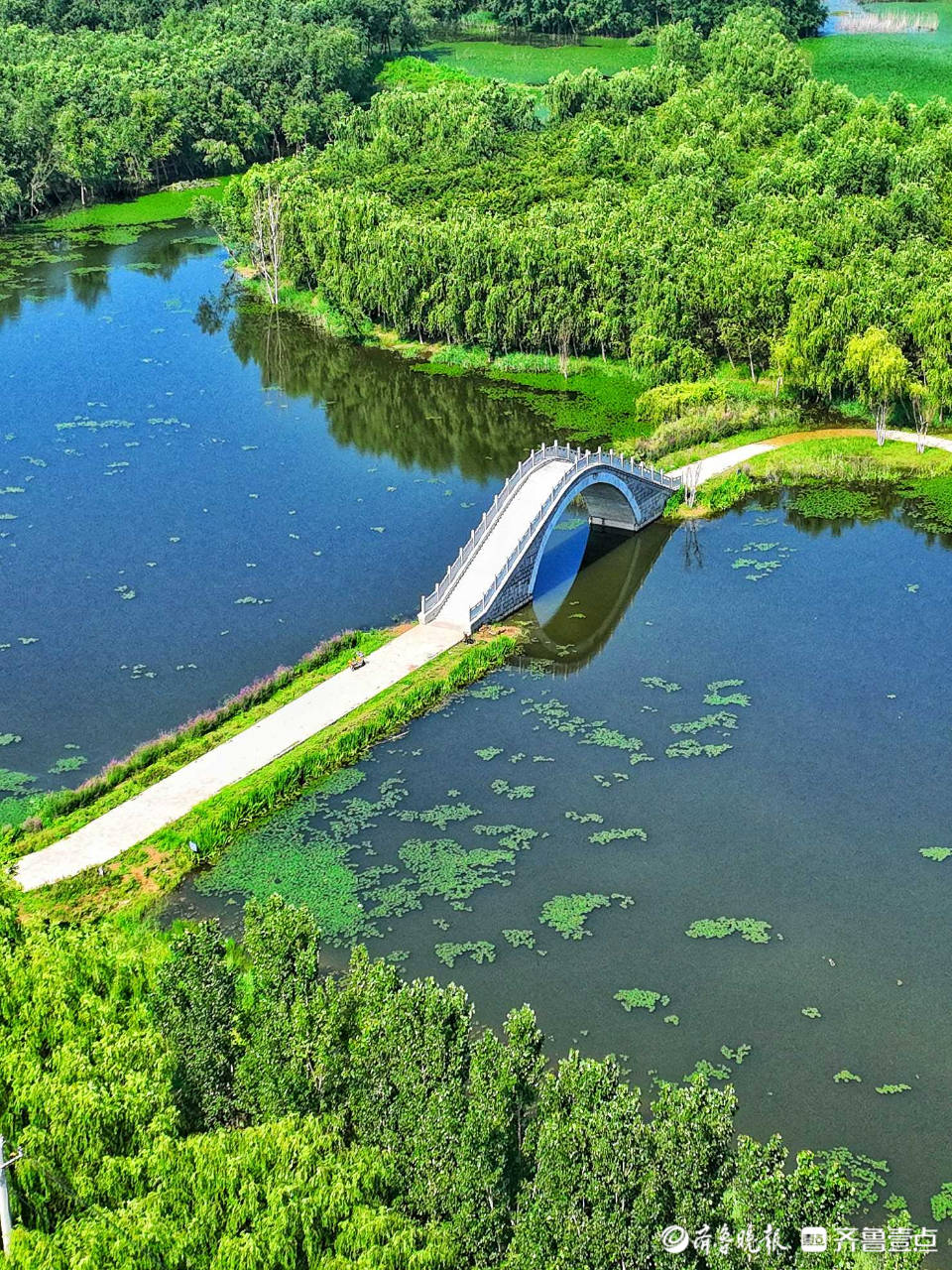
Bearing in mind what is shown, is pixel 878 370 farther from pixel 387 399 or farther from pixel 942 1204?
pixel 942 1204

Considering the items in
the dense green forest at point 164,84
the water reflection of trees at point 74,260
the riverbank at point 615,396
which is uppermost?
the dense green forest at point 164,84

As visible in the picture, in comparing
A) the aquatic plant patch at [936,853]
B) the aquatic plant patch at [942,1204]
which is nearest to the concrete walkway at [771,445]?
the aquatic plant patch at [936,853]

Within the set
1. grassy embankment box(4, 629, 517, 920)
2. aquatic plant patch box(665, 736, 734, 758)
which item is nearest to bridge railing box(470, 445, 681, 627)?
grassy embankment box(4, 629, 517, 920)

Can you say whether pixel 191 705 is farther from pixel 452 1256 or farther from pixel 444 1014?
pixel 452 1256

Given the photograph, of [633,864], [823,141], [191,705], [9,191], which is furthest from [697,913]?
[9,191]

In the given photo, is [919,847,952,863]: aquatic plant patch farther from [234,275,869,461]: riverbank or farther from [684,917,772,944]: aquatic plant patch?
[234,275,869,461]: riverbank

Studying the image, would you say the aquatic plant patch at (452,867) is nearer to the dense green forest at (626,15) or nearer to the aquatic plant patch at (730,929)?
the aquatic plant patch at (730,929)
